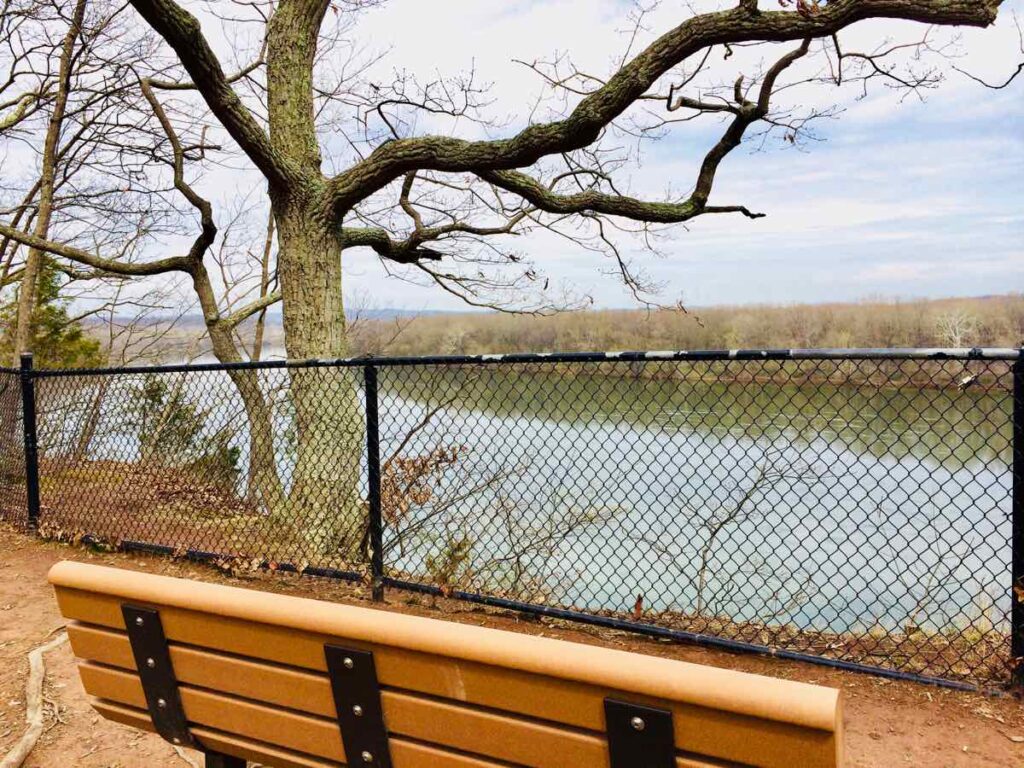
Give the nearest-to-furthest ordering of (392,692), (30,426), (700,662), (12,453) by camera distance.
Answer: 1. (392,692)
2. (700,662)
3. (30,426)
4. (12,453)

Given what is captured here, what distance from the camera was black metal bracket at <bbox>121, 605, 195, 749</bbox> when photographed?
185cm

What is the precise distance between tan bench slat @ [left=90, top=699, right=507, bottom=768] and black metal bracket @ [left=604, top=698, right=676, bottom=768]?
0.96 ft

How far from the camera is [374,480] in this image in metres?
4.09

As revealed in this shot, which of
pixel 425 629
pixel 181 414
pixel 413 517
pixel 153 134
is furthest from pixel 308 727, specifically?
pixel 153 134

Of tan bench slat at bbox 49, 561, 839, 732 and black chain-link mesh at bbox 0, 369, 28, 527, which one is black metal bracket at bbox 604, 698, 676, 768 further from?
black chain-link mesh at bbox 0, 369, 28, 527

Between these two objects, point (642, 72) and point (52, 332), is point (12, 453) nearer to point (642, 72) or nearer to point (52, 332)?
point (642, 72)

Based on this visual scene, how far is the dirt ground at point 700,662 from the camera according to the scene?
108 inches

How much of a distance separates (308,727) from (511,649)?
26.3 inches

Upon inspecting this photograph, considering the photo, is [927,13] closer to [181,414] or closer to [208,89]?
[208,89]

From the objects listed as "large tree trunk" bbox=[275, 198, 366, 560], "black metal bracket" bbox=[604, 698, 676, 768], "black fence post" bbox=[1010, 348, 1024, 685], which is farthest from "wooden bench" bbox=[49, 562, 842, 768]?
"large tree trunk" bbox=[275, 198, 366, 560]

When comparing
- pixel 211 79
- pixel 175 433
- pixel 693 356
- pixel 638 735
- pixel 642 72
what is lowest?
pixel 175 433

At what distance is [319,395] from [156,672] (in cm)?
426

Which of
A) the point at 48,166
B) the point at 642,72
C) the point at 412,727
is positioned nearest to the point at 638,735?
the point at 412,727

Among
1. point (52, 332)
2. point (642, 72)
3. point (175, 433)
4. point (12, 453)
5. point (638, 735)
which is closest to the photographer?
point (638, 735)
